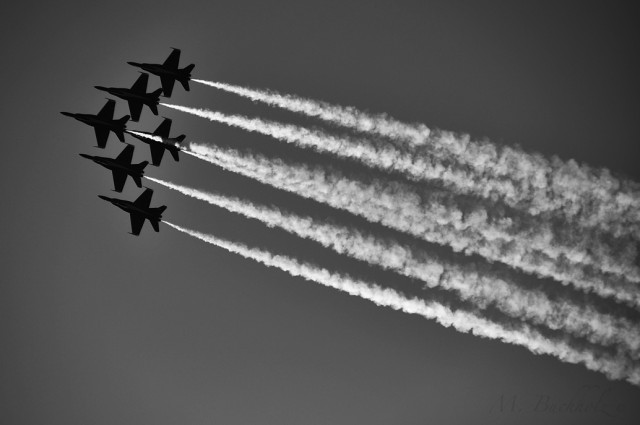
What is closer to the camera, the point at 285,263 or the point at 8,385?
the point at 285,263

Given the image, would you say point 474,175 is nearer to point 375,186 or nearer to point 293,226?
point 375,186

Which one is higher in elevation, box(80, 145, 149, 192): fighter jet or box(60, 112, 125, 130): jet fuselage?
box(60, 112, 125, 130): jet fuselage

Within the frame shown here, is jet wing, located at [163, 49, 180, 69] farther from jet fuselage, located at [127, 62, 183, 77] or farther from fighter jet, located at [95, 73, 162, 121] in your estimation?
fighter jet, located at [95, 73, 162, 121]

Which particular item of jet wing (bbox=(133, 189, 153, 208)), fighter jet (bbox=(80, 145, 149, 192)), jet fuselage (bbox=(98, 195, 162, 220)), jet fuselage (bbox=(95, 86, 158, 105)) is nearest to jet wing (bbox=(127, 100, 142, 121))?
jet fuselage (bbox=(95, 86, 158, 105))

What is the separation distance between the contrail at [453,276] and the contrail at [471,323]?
0.81 m

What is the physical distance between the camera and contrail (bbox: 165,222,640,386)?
3653 cm

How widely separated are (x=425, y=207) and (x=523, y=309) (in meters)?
7.67

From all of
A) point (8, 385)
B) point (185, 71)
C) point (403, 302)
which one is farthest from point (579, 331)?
point (8, 385)

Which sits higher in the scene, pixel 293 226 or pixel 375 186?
pixel 375 186

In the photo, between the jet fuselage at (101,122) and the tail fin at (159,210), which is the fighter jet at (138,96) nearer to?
the jet fuselage at (101,122)

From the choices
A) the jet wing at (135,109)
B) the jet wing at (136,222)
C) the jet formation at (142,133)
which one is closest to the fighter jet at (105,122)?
the jet formation at (142,133)

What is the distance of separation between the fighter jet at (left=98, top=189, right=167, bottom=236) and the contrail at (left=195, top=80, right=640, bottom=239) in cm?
880

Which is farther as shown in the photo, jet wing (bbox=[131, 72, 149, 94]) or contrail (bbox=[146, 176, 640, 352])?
jet wing (bbox=[131, 72, 149, 94])

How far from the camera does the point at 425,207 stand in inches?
1528
